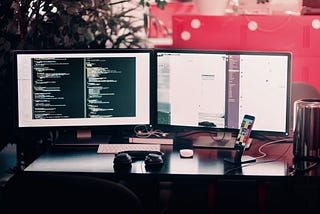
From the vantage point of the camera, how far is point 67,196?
1.44m

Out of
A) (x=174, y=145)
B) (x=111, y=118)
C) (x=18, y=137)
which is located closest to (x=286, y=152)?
(x=174, y=145)

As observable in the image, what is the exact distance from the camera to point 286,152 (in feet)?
7.77

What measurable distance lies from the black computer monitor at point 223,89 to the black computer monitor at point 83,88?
9 centimetres

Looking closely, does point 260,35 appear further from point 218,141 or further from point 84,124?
point 84,124

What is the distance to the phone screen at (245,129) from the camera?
223cm

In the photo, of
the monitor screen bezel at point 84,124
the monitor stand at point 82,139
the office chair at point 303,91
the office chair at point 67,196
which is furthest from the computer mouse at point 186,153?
the office chair at point 303,91

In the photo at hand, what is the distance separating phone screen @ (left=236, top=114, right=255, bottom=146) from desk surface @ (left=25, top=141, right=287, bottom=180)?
99 mm

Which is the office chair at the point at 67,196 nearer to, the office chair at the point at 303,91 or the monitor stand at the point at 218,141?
the monitor stand at the point at 218,141

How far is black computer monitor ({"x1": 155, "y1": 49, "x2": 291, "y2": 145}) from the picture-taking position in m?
2.37

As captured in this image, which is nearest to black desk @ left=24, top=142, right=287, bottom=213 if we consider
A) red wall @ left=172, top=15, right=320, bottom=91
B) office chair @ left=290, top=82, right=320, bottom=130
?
office chair @ left=290, top=82, right=320, bottom=130

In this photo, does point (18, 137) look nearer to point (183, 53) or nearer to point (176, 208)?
point (183, 53)

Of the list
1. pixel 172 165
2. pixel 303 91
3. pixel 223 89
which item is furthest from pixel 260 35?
pixel 172 165

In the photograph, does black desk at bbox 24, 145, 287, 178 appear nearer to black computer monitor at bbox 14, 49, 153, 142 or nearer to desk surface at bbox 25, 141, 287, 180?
desk surface at bbox 25, 141, 287, 180

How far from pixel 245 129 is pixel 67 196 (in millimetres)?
1020
